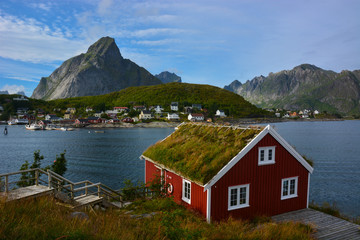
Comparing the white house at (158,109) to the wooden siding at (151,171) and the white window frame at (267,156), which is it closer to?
the wooden siding at (151,171)

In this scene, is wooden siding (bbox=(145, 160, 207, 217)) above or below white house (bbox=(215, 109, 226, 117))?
below

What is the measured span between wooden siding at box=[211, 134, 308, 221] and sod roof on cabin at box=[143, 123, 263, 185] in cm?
84

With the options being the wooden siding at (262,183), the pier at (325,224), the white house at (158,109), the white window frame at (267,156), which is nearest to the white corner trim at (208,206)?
the wooden siding at (262,183)

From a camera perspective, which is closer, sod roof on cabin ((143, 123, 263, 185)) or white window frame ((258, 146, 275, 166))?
sod roof on cabin ((143, 123, 263, 185))

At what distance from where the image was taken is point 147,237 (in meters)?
7.12

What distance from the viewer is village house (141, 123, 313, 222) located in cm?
1396

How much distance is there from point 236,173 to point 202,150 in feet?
9.20

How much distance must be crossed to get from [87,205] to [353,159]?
56567 mm

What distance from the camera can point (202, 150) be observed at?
628 inches

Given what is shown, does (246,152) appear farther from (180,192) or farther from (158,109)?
(158,109)

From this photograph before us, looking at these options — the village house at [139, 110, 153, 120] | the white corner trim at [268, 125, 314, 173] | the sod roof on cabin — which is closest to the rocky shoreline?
the village house at [139, 110, 153, 120]

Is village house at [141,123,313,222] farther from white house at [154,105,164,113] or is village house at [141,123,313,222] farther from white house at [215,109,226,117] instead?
white house at [154,105,164,113]

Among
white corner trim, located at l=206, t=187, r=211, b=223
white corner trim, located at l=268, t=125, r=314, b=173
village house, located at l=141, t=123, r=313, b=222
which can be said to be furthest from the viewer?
white corner trim, located at l=268, t=125, r=314, b=173

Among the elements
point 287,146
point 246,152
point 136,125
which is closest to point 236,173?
point 246,152
